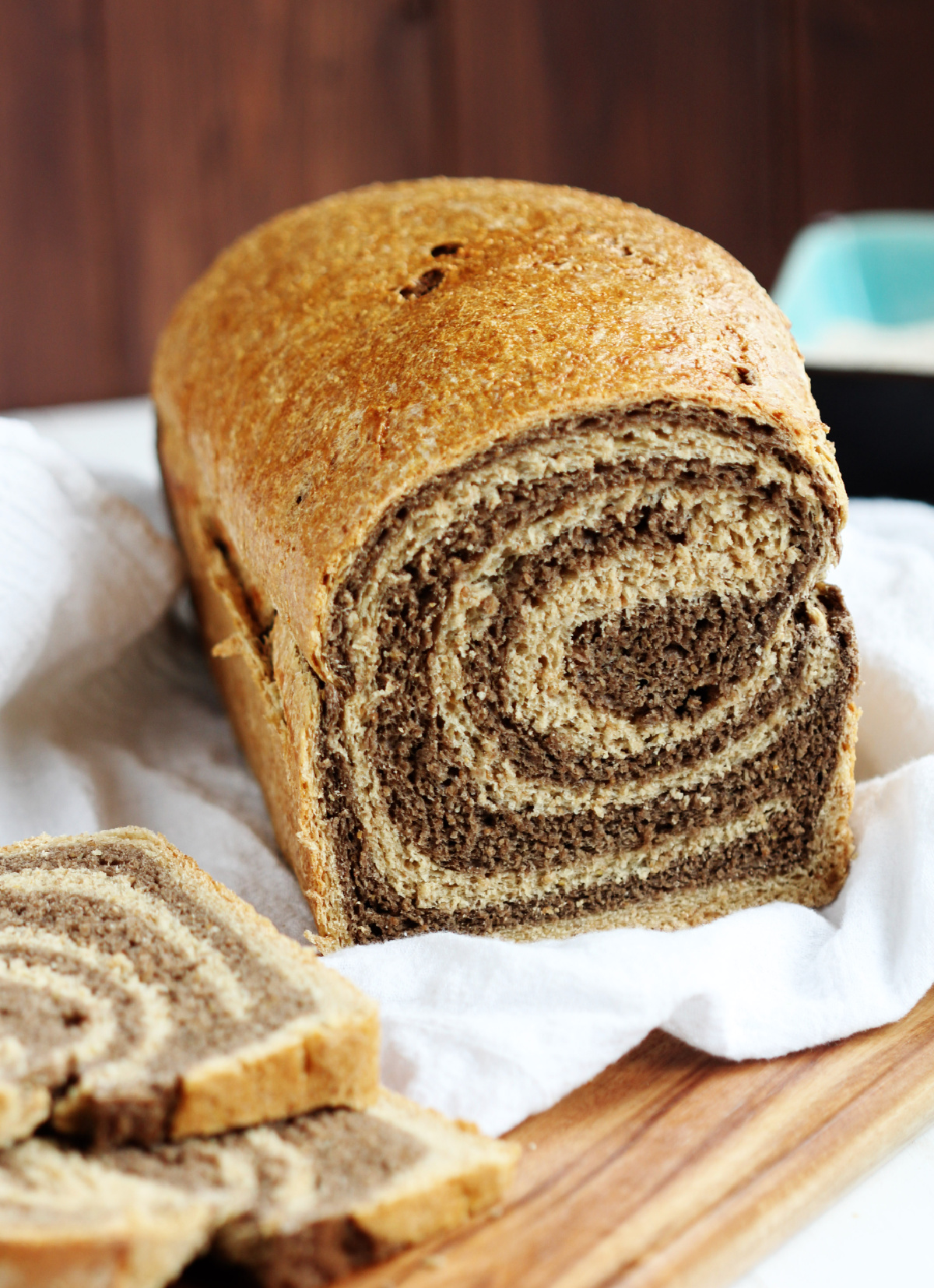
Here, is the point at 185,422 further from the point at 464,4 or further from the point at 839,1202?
the point at 464,4

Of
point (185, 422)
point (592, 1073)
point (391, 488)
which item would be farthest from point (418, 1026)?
point (185, 422)

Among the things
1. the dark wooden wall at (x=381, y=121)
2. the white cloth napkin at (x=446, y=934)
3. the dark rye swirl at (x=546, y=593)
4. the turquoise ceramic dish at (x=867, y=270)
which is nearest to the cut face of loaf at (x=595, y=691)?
the dark rye swirl at (x=546, y=593)

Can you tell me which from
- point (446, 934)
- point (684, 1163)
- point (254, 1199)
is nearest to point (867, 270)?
point (446, 934)

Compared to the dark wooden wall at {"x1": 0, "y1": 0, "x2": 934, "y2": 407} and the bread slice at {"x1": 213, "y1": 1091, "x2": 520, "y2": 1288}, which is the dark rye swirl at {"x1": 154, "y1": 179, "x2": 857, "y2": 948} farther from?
the dark wooden wall at {"x1": 0, "y1": 0, "x2": 934, "y2": 407}

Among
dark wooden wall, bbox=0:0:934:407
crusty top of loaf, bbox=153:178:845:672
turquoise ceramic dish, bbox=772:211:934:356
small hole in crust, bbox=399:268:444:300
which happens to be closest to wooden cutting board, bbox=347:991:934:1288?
crusty top of loaf, bbox=153:178:845:672

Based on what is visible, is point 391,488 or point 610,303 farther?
point 610,303
